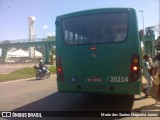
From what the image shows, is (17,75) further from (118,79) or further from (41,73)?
(118,79)

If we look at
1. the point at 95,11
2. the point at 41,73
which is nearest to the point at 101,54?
the point at 95,11

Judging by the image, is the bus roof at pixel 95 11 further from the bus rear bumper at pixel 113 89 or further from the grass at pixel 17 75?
the grass at pixel 17 75

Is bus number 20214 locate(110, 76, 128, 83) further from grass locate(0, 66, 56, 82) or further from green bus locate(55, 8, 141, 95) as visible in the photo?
grass locate(0, 66, 56, 82)

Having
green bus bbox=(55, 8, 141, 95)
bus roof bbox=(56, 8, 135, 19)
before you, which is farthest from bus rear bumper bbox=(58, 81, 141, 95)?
bus roof bbox=(56, 8, 135, 19)

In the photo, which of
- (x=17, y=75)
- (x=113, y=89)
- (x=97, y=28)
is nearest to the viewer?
(x=113, y=89)

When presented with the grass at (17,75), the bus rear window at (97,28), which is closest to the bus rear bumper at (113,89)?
the bus rear window at (97,28)

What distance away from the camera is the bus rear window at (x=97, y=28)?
26.9 ft

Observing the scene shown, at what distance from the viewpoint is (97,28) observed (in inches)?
330

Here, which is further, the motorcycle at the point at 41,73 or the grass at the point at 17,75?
the grass at the point at 17,75

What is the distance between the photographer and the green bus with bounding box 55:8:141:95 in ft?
26.2

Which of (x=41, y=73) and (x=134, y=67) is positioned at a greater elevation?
(x=134, y=67)

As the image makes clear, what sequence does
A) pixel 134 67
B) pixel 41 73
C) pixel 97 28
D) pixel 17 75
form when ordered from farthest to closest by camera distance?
pixel 17 75 < pixel 41 73 < pixel 97 28 < pixel 134 67

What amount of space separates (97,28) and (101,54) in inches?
29.4

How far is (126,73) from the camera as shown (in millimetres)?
7957
